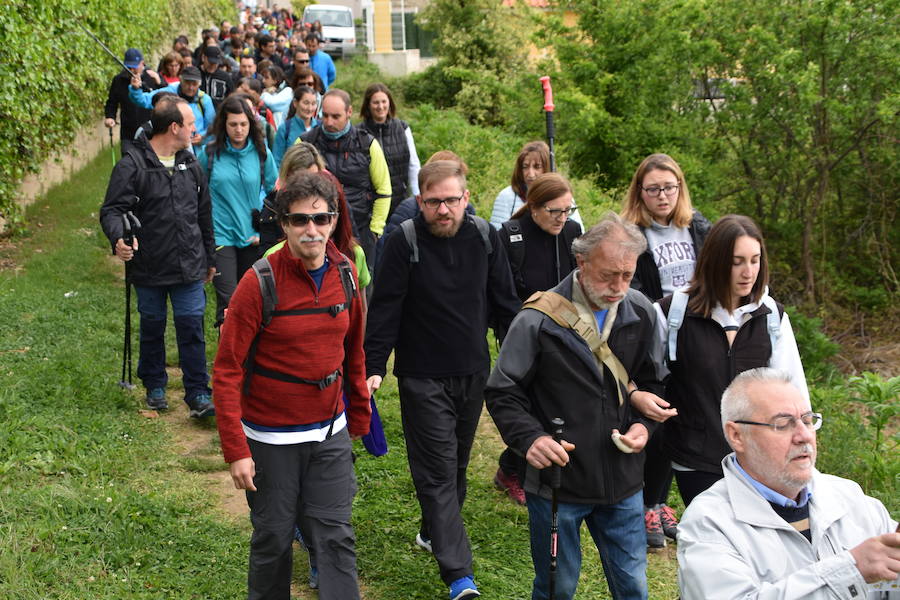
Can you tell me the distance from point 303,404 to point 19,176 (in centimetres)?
817

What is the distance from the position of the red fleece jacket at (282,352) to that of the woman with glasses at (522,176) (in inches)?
102

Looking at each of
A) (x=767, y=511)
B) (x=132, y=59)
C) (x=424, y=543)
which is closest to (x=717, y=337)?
(x=767, y=511)

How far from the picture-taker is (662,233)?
5.66 m

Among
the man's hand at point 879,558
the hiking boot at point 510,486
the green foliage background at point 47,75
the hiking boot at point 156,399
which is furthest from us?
the green foliage background at point 47,75

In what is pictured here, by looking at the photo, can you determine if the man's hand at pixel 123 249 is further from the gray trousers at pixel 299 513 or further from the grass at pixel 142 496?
the gray trousers at pixel 299 513

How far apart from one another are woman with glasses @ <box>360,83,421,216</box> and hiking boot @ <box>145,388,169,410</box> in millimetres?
2657

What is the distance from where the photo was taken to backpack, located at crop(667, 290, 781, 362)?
4.45m

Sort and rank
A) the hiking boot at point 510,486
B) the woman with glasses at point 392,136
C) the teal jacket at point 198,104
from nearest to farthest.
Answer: the hiking boot at point 510,486 < the woman with glasses at point 392,136 < the teal jacket at point 198,104

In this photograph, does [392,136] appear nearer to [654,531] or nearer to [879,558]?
[654,531]

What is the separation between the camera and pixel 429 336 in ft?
16.4

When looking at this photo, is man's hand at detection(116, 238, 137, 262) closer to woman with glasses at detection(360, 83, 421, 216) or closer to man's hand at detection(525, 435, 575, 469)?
woman with glasses at detection(360, 83, 421, 216)

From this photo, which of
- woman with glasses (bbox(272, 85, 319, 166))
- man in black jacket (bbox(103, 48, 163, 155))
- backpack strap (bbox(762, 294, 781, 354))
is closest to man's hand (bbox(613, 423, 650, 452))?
backpack strap (bbox(762, 294, 781, 354))

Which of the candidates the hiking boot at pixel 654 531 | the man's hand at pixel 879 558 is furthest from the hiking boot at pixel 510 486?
the man's hand at pixel 879 558

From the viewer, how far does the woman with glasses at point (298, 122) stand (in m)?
9.15
